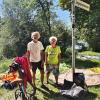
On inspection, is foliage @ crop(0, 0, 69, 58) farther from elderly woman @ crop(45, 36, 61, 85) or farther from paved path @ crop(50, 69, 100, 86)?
elderly woman @ crop(45, 36, 61, 85)

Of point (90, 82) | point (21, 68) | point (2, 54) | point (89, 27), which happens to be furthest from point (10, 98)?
point (89, 27)

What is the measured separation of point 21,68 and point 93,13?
28683 millimetres

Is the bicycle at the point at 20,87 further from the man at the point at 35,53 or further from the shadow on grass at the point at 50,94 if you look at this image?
the man at the point at 35,53

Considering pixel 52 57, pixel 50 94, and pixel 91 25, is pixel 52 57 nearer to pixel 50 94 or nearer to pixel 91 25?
pixel 50 94

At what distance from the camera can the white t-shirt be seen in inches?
447

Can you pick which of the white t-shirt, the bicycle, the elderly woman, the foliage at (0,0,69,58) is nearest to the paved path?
the elderly woman

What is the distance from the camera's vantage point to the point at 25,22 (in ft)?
88.2

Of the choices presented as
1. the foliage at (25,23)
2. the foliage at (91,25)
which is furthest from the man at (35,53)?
the foliage at (91,25)

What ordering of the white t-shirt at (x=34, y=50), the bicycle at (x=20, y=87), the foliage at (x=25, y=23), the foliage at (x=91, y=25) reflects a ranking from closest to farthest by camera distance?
the bicycle at (x=20, y=87) < the white t-shirt at (x=34, y=50) < the foliage at (x=25, y=23) < the foliage at (x=91, y=25)

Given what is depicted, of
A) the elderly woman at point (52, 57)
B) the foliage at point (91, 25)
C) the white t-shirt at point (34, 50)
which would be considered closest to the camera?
the white t-shirt at point (34, 50)

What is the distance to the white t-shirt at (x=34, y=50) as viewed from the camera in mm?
11352

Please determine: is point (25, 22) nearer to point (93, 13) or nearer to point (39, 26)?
point (39, 26)

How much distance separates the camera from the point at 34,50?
11.4 m

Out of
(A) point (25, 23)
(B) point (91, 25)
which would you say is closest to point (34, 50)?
(A) point (25, 23)
